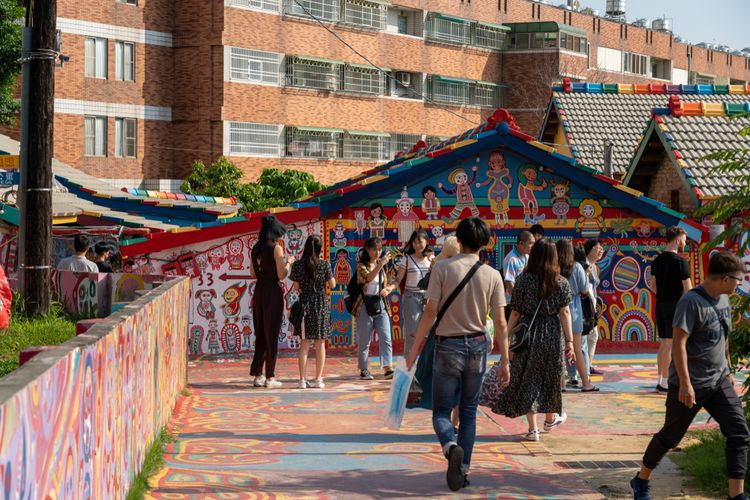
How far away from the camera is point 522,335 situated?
991 centimetres

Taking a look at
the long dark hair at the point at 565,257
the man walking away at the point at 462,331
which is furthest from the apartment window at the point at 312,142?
the man walking away at the point at 462,331

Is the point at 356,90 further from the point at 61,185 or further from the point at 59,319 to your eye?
the point at 59,319

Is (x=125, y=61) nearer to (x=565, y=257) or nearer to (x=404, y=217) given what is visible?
(x=404, y=217)

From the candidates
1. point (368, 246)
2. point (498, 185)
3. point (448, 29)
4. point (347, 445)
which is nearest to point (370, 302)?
point (368, 246)

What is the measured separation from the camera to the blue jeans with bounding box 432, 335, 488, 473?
27.9 ft

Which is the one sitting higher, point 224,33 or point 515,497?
point 224,33

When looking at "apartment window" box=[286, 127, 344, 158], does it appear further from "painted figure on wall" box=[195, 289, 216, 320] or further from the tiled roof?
"painted figure on wall" box=[195, 289, 216, 320]

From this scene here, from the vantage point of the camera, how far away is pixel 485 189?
59.3 ft

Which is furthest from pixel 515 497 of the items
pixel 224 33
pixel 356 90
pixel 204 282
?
pixel 356 90

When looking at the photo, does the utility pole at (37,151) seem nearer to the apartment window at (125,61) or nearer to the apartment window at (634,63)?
the apartment window at (125,61)

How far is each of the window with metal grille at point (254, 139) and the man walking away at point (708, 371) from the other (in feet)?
152

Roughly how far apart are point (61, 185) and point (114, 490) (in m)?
22.5

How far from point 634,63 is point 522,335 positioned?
246 feet

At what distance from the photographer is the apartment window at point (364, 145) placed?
196 feet
